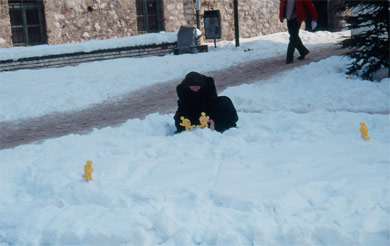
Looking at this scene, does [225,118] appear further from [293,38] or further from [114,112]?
[293,38]

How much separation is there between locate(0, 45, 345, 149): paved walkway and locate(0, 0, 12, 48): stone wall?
5.73 metres

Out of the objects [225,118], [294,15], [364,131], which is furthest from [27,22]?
[364,131]

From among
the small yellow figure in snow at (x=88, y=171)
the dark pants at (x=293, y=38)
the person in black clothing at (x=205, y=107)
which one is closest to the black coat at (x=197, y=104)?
the person in black clothing at (x=205, y=107)

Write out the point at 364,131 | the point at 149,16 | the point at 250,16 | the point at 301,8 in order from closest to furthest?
the point at 364,131, the point at 301,8, the point at 149,16, the point at 250,16

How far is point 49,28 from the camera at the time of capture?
15.5 metres

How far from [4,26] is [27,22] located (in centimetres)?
86

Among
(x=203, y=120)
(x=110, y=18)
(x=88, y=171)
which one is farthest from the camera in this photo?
(x=110, y=18)

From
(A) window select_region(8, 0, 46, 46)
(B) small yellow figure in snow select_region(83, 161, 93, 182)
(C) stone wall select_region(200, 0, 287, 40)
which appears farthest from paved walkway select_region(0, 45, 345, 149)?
(C) stone wall select_region(200, 0, 287, 40)

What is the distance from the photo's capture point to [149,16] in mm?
18109

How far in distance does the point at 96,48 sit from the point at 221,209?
37.0 ft

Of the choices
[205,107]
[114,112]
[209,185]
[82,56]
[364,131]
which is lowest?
[114,112]

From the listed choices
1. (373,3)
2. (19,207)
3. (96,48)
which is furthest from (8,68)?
(19,207)

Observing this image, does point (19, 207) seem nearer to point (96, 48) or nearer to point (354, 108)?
point (354, 108)

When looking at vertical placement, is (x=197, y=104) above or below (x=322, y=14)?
below
